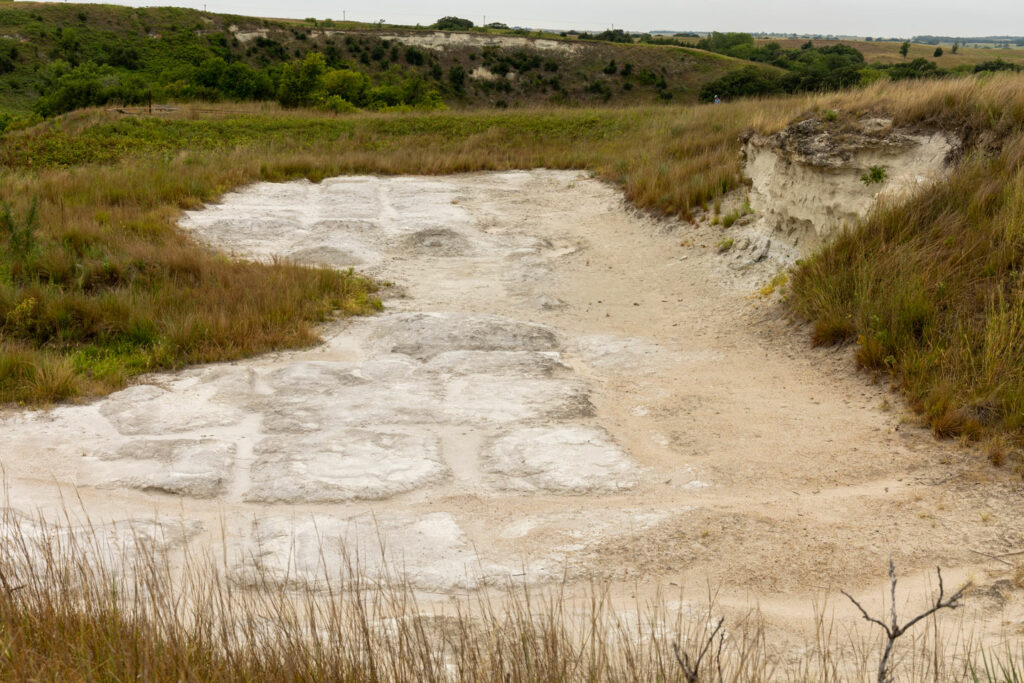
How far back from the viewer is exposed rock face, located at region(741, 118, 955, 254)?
902 cm

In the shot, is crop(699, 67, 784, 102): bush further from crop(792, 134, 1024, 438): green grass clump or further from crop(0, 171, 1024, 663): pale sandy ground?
crop(0, 171, 1024, 663): pale sandy ground

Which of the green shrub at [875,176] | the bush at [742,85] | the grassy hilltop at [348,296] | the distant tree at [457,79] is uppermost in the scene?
the distant tree at [457,79]

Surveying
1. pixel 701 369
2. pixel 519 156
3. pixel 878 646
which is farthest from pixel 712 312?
pixel 519 156

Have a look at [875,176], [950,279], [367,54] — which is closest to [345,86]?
[367,54]

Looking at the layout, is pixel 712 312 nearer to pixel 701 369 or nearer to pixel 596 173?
pixel 701 369

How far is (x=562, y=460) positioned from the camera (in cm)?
592

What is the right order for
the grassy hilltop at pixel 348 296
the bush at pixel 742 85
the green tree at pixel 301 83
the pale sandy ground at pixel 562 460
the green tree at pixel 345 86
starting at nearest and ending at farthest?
the grassy hilltop at pixel 348 296, the pale sandy ground at pixel 562 460, the green tree at pixel 301 83, the green tree at pixel 345 86, the bush at pixel 742 85

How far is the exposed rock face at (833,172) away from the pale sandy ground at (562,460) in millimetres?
1351

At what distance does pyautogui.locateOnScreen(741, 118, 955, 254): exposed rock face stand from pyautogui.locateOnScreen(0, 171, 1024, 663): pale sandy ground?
135cm

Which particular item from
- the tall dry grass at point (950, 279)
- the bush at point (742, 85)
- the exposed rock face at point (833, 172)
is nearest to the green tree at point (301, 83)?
the bush at point (742, 85)

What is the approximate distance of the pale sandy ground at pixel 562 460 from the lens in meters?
4.59

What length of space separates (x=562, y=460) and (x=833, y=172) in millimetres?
5813

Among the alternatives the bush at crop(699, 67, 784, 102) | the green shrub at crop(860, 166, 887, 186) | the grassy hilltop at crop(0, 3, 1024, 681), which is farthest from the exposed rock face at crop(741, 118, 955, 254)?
the bush at crop(699, 67, 784, 102)

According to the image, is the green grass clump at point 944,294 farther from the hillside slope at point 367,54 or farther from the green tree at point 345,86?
the hillside slope at point 367,54
